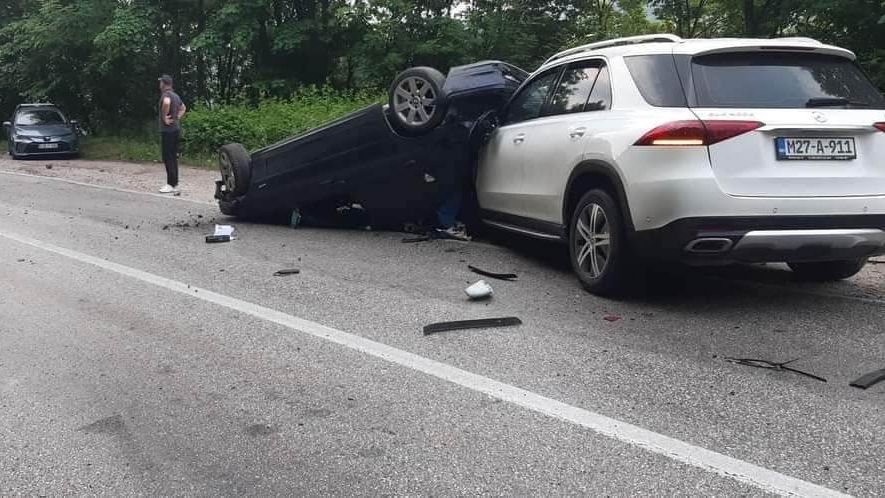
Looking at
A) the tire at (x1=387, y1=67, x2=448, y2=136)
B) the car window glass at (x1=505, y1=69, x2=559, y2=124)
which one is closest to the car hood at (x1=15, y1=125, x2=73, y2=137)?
the tire at (x1=387, y1=67, x2=448, y2=136)

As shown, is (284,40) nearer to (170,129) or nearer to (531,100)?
(170,129)

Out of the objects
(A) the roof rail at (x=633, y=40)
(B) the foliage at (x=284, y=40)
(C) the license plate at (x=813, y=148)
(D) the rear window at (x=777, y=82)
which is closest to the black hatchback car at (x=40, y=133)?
(B) the foliage at (x=284, y=40)

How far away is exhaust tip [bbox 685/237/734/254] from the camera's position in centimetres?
494

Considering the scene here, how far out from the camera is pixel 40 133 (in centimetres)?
2283

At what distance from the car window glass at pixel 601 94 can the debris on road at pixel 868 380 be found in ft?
8.23

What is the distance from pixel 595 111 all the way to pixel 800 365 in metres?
2.38

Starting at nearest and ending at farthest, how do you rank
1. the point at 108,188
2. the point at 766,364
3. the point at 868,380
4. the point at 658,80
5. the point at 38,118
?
1. the point at 868,380
2. the point at 766,364
3. the point at 658,80
4. the point at 108,188
5. the point at 38,118

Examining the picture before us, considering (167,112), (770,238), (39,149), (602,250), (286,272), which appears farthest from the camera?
(39,149)

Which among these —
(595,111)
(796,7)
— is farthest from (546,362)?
(796,7)

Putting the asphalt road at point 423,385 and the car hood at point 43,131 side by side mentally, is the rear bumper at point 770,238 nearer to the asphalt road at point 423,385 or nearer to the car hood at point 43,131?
the asphalt road at point 423,385

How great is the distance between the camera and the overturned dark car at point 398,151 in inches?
300

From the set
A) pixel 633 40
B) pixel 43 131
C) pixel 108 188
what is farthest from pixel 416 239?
pixel 43 131

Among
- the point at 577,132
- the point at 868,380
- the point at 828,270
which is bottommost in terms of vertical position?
the point at 868,380

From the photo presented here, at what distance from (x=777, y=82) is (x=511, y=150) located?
2428mm
